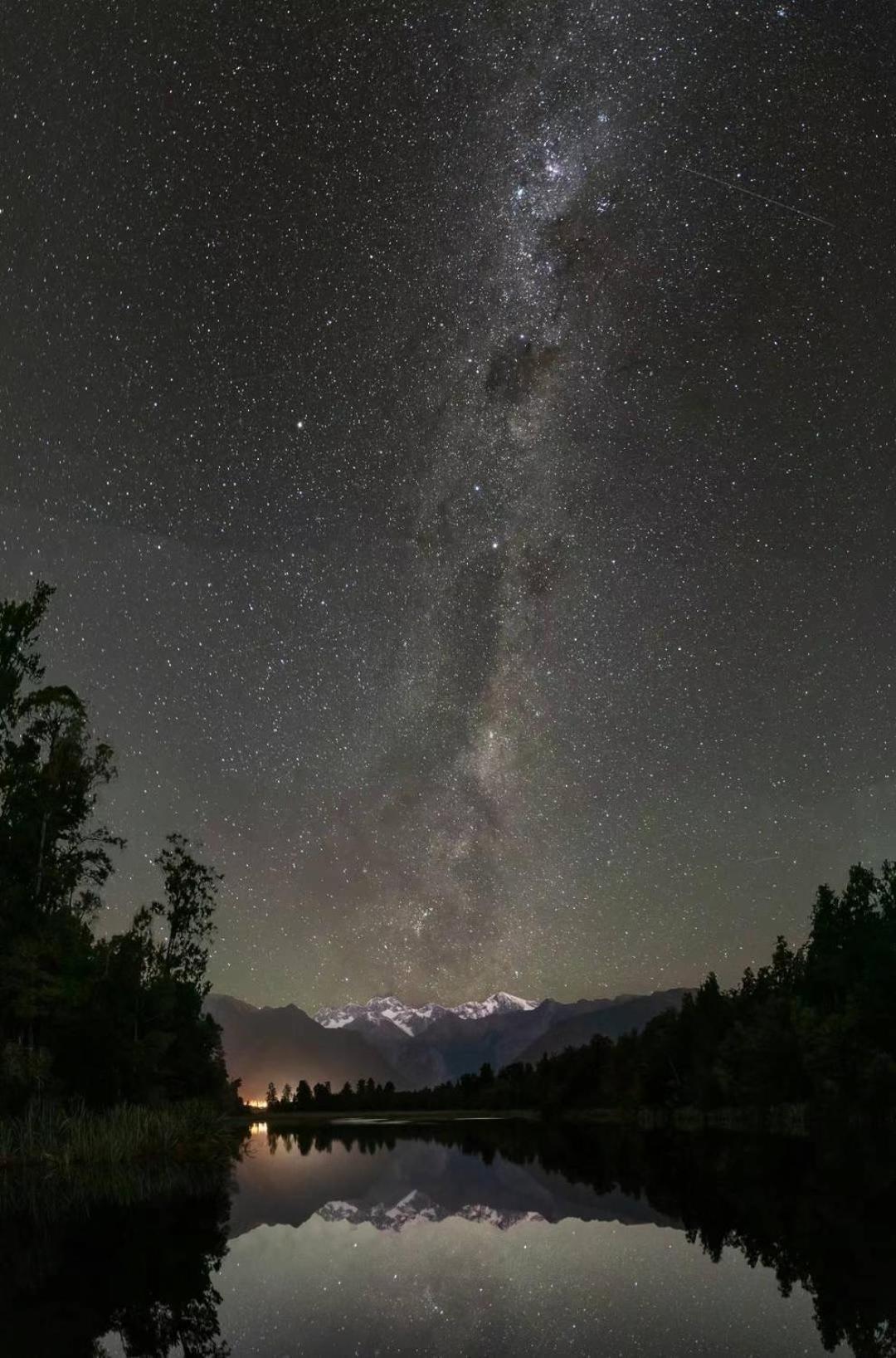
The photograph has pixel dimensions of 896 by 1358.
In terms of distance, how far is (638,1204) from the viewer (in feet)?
71.1

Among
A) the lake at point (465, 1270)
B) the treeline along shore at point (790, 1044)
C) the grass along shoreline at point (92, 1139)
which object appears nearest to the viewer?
the lake at point (465, 1270)

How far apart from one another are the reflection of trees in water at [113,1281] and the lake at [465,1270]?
4cm

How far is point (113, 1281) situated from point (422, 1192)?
50.7 ft

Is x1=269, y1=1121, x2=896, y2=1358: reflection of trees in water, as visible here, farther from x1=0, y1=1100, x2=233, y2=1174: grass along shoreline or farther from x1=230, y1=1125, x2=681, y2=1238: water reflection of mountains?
x1=0, y1=1100, x2=233, y2=1174: grass along shoreline

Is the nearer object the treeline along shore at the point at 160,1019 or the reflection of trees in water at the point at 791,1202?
the reflection of trees in water at the point at 791,1202

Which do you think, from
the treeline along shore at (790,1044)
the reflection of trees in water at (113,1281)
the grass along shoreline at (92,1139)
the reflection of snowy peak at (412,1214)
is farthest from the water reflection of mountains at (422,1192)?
the treeline along shore at (790,1044)

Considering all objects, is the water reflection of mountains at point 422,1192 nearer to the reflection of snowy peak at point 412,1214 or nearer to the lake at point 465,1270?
the reflection of snowy peak at point 412,1214

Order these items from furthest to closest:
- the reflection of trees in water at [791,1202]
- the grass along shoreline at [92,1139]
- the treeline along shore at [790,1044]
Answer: the treeline along shore at [790,1044] → the grass along shoreline at [92,1139] → the reflection of trees in water at [791,1202]

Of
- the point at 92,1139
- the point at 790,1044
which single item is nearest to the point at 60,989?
the point at 92,1139

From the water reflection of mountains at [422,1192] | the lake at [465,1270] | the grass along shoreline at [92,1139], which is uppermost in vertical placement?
the grass along shoreline at [92,1139]

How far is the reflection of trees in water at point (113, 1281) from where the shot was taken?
9938mm

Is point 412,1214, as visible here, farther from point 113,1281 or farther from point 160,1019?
point 160,1019

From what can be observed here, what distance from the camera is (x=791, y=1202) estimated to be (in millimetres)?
20594

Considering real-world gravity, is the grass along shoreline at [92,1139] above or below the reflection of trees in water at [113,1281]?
above
